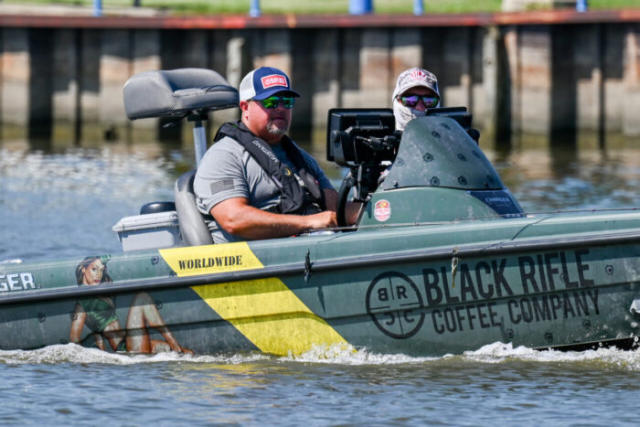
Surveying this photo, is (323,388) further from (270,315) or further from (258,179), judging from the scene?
(258,179)

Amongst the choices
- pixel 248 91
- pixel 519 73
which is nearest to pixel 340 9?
pixel 519 73

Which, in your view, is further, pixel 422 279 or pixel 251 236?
pixel 251 236

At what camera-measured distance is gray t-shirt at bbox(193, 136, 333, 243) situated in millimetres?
7617

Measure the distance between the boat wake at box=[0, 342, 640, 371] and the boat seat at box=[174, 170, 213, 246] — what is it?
2.23 feet

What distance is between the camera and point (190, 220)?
7730 millimetres

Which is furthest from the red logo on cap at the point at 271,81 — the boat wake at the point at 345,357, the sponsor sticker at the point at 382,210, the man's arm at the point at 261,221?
the boat wake at the point at 345,357

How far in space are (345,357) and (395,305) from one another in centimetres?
46

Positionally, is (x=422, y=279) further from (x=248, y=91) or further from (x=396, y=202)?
(x=248, y=91)

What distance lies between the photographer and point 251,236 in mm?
7543

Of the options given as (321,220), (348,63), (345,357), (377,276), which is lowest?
(345,357)

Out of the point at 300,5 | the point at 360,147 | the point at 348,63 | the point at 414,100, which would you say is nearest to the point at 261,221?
the point at 360,147

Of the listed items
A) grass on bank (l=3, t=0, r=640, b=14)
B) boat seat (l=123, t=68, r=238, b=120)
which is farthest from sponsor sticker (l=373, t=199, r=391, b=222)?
grass on bank (l=3, t=0, r=640, b=14)

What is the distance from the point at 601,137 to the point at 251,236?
13.5m

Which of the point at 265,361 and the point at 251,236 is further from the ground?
the point at 251,236
